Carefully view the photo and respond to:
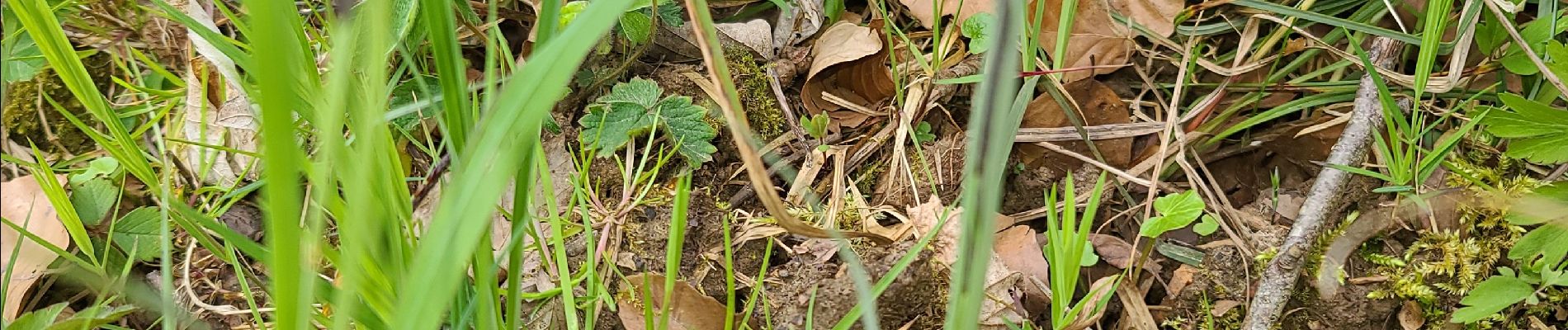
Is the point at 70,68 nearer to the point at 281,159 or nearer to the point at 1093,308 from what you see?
the point at 281,159

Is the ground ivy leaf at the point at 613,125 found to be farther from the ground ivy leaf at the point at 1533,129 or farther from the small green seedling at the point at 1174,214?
the ground ivy leaf at the point at 1533,129

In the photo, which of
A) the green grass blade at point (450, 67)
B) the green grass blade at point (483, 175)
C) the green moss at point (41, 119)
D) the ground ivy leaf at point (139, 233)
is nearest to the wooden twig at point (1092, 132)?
the green grass blade at point (450, 67)

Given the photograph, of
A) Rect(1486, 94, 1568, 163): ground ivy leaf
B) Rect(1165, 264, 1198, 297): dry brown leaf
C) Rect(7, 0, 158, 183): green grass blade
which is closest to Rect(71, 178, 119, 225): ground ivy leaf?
Rect(7, 0, 158, 183): green grass blade

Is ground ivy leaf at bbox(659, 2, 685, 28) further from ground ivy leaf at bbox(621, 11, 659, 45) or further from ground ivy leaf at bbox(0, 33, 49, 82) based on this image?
ground ivy leaf at bbox(0, 33, 49, 82)

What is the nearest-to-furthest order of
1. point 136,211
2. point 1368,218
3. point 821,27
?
point 1368,218 < point 136,211 < point 821,27

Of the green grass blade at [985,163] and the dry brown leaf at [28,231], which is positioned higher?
the green grass blade at [985,163]

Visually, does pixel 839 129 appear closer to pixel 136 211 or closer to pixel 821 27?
pixel 821 27

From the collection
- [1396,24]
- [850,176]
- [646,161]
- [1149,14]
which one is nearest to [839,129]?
[850,176]
